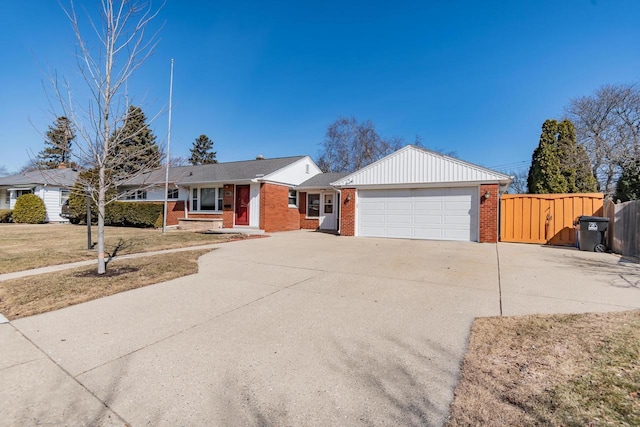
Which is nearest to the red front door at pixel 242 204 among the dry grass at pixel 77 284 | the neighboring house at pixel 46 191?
the dry grass at pixel 77 284

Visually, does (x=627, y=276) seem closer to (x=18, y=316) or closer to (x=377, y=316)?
(x=377, y=316)

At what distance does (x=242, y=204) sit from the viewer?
17031 mm

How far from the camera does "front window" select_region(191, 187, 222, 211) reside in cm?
1789

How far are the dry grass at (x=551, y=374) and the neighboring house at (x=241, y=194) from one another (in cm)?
1374

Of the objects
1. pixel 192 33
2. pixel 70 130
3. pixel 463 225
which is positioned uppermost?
pixel 192 33

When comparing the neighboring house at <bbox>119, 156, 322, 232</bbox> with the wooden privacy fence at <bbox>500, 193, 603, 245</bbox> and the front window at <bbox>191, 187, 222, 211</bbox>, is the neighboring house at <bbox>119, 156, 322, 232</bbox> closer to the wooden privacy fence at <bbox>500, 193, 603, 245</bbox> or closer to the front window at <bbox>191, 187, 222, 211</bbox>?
the front window at <bbox>191, 187, 222, 211</bbox>

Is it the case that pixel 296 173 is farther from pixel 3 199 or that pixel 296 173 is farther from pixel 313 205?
pixel 3 199

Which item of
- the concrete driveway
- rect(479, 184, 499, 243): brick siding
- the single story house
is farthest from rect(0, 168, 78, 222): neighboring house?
rect(479, 184, 499, 243): brick siding

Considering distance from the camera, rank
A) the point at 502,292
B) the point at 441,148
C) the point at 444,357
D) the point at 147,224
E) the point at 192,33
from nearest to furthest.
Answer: the point at 444,357 → the point at 502,292 → the point at 192,33 → the point at 147,224 → the point at 441,148

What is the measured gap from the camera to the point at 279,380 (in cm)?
254

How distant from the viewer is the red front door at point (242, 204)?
16.9 m

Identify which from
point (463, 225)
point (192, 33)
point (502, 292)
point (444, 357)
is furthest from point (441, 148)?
point (444, 357)

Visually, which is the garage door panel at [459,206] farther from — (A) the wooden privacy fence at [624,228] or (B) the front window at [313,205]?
(B) the front window at [313,205]

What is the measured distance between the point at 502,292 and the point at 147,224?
19.6 metres
